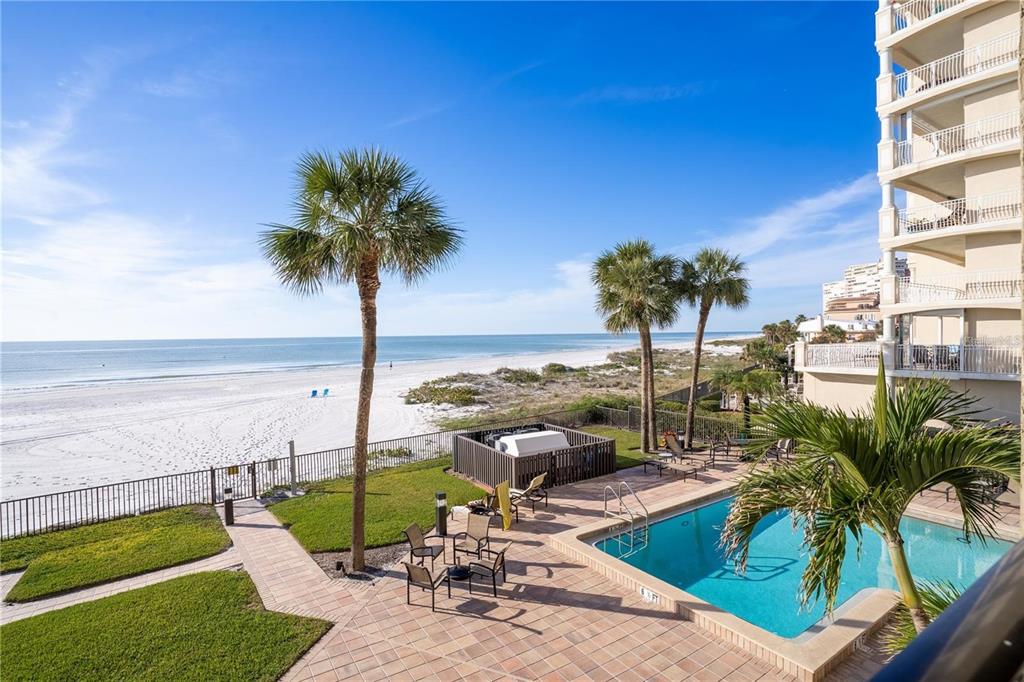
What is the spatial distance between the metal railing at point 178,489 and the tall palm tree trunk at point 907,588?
536 inches

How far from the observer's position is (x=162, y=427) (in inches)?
1105

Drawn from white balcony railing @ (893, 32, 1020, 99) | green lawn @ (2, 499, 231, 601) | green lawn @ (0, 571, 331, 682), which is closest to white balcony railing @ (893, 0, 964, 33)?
white balcony railing @ (893, 32, 1020, 99)

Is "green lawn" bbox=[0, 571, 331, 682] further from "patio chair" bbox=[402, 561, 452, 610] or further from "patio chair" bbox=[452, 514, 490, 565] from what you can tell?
"patio chair" bbox=[452, 514, 490, 565]

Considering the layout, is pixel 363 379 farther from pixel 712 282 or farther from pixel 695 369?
pixel 712 282

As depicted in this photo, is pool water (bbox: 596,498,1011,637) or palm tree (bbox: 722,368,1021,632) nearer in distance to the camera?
palm tree (bbox: 722,368,1021,632)

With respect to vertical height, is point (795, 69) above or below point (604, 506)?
above

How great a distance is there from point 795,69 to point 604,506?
72.5 feet

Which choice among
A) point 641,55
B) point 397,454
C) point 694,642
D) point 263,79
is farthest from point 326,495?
point 641,55

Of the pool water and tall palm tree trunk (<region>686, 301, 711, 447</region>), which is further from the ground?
tall palm tree trunk (<region>686, 301, 711, 447</region>)

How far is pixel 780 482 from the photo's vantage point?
4.50 m

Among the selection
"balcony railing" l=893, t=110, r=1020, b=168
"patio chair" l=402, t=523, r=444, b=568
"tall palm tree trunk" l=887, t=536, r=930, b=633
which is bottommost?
"patio chair" l=402, t=523, r=444, b=568

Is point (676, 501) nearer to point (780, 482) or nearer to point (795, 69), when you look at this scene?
point (780, 482)

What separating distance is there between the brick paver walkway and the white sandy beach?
10324 mm

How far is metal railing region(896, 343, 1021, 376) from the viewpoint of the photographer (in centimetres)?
1478
